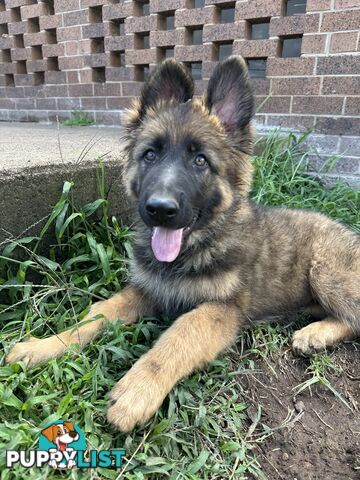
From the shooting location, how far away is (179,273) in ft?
8.31

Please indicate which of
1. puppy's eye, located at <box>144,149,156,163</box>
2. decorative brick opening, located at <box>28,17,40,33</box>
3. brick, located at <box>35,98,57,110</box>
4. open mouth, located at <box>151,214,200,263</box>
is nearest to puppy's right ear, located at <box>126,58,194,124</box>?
puppy's eye, located at <box>144,149,156,163</box>

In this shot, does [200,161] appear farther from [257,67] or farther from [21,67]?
[21,67]

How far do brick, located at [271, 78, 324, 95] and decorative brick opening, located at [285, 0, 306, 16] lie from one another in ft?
2.45

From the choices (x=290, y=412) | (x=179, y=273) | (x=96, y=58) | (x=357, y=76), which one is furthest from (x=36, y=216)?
(x=96, y=58)

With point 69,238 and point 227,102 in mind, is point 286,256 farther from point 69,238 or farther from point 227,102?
point 69,238

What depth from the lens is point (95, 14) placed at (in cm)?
589

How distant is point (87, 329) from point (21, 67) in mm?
6449

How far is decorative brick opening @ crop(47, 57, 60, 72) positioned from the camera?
661 centimetres

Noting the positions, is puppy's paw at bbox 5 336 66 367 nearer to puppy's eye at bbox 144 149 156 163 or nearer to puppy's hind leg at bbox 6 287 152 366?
puppy's hind leg at bbox 6 287 152 366

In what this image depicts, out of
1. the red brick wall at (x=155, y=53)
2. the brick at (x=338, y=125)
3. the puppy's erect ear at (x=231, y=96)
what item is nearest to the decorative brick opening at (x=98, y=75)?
the red brick wall at (x=155, y=53)

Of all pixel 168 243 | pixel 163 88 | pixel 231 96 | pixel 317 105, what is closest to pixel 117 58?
pixel 317 105

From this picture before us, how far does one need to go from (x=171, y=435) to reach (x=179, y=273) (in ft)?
3.23

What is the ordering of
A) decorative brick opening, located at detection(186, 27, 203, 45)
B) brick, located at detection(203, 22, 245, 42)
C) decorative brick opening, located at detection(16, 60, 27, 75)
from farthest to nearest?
1. decorative brick opening, located at detection(16, 60, 27, 75)
2. decorative brick opening, located at detection(186, 27, 203, 45)
3. brick, located at detection(203, 22, 245, 42)

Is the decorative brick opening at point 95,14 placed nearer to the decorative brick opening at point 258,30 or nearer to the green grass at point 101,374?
the decorative brick opening at point 258,30
